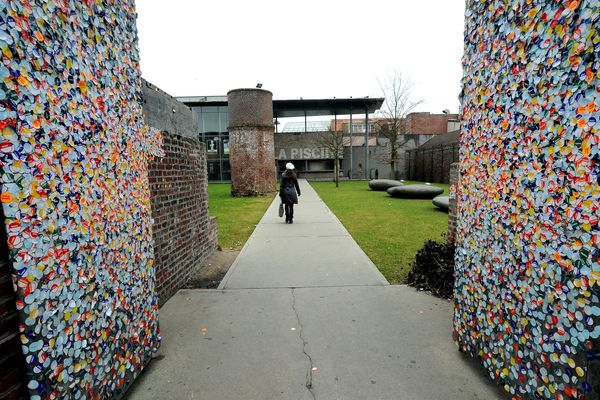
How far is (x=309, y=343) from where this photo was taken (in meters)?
3.08

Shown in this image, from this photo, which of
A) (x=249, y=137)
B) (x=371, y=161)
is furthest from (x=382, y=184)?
(x=371, y=161)

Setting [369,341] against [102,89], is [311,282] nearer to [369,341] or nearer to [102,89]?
[369,341]

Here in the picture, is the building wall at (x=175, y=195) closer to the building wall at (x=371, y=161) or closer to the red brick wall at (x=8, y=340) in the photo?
the red brick wall at (x=8, y=340)

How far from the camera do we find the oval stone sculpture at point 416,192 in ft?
49.0

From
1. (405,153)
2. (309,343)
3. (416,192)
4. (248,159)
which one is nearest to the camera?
(309,343)

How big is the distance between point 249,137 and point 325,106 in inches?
601

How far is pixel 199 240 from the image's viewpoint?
17.8 ft

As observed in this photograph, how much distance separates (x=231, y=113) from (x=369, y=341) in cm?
1835

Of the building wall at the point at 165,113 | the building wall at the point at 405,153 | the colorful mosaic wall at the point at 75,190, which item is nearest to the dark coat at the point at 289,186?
the building wall at the point at 165,113

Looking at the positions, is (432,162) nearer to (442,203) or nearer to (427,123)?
(442,203)

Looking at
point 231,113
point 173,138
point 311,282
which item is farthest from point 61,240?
point 231,113

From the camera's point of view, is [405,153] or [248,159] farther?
[405,153]

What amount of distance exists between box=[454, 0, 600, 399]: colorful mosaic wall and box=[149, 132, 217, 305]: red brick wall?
3.32 m

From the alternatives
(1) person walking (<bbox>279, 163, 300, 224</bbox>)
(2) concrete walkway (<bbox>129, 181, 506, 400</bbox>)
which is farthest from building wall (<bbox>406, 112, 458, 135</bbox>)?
(2) concrete walkway (<bbox>129, 181, 506, 400</bbox>)
